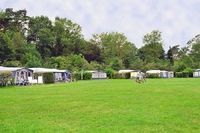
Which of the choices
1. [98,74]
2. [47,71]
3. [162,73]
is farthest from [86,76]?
[47,71]

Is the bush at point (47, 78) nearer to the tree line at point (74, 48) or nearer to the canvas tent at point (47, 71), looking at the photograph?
the canvas tent at point (47, 71)

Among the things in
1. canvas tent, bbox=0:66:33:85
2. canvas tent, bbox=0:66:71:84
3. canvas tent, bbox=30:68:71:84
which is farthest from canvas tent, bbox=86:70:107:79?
canvas tent, bbox=0:66:33:85

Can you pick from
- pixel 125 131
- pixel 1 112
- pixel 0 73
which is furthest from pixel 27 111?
pixel 0 73

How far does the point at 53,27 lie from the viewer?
13450 centimetres

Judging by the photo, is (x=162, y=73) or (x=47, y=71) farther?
(x=162, y=73)

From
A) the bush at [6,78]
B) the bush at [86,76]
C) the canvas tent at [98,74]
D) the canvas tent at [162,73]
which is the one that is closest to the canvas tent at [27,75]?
the bush at [6,78]

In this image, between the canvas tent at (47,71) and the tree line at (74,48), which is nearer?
the canvas tent at (47,71)

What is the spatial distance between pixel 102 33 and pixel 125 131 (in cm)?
13218

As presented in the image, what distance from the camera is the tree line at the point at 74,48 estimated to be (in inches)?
4503

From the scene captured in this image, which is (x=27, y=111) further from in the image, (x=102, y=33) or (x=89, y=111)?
(x=102, y=33)

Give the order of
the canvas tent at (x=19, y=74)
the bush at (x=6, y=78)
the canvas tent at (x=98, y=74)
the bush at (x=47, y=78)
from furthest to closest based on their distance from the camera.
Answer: the canvas tent at (x=98, y=74) < the bush at (x=47, y=78) < the canvas tent at (x=19, y=74) < the bush at (x=6, y=78)

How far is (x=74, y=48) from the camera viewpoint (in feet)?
448

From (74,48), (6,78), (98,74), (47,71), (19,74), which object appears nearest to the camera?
(6,78)

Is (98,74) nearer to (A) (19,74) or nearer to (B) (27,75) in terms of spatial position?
(B) (27,75)
